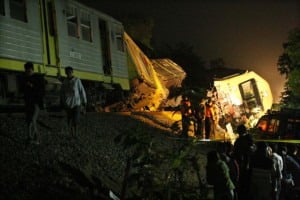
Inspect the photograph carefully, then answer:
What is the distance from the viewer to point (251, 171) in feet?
26.2

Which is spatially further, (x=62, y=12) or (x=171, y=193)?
(x=62, y=12)

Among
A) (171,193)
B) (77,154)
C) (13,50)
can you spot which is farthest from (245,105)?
(171,193)

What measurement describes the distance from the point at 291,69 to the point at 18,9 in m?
20.4

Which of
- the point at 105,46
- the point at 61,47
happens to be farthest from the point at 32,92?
the point at 105,46

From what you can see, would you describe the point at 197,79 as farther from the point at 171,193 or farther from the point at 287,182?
the point at 171,193

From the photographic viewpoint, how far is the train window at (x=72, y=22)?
15.1 m

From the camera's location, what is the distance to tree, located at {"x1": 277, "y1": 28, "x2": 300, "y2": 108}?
2694cm

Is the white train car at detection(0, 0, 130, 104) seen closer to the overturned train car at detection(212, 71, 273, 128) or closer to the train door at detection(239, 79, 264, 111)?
the overturned train car at detection(212, 71, 273, 128)

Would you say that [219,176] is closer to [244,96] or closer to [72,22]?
[72,22]

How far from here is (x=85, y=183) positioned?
7195mm

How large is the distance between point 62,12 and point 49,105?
297 centimetres

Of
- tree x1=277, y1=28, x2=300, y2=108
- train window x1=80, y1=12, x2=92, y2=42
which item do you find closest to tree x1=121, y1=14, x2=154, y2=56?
tree x1=277, y1=28, x2=300, y2=108

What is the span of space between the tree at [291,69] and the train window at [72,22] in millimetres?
15680

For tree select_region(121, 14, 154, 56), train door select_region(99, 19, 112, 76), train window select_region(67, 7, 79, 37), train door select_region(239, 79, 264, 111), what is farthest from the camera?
tree select_region(121, 14, 154, 56)
